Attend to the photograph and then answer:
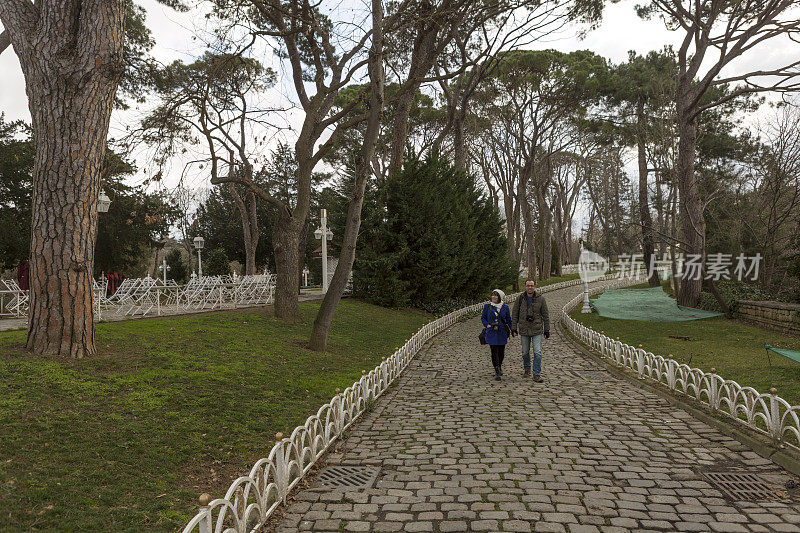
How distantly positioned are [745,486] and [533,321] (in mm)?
5007

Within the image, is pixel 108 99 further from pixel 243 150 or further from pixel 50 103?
pixel 243 150

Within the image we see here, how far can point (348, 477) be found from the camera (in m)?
4.79

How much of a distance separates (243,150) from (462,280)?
11.8 meters

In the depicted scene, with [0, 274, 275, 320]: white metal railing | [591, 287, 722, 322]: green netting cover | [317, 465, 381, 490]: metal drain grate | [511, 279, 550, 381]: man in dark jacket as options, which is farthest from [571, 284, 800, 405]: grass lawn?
[0, 274, 275, 320]: white metal railing

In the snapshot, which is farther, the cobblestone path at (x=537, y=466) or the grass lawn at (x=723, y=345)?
the grass lawn at (x=723, y=345)

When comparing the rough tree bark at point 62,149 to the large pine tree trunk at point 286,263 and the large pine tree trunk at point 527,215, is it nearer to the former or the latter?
the large pine tree trunk at point 286,263

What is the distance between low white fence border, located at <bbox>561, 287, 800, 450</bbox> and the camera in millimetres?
5086

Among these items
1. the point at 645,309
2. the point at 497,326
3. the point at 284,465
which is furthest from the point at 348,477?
the point at 645,309

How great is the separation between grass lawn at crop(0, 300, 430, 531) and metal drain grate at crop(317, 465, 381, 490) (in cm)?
84

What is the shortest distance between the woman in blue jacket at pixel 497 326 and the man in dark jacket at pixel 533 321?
0.17 m

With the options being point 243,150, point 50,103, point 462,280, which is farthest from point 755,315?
point 243,150

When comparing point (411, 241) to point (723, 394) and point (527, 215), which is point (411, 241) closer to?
point (723, 394)

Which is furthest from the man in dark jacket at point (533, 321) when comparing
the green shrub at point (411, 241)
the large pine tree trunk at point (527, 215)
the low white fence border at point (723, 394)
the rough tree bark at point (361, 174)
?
the large pine tree trunk at point (527, 215)

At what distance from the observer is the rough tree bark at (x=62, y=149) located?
22.2 ft
